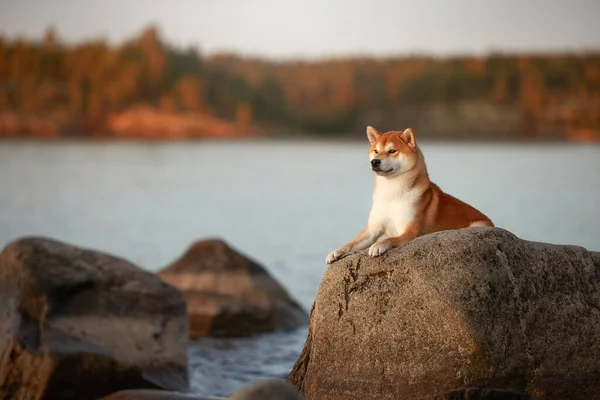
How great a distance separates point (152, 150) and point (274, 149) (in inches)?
1022

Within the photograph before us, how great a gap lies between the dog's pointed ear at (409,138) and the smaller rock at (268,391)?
12.4 feet

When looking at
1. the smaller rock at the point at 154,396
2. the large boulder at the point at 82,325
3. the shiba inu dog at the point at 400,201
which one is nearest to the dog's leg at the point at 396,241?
the shiba inu dog at the point at 400,201

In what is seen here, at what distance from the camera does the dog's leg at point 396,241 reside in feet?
31.0

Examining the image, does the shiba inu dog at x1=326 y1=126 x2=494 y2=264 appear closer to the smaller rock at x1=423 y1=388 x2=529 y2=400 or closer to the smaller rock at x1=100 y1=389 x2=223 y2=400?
the smaller rock at x1=423 y1=388 x2=529 y2=400

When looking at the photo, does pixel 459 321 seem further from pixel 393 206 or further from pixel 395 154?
pixel 395 154

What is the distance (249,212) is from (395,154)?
4983cm

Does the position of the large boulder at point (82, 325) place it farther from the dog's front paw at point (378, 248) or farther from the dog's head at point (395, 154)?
the dog's head at point (395, 154)

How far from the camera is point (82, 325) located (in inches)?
A: 533

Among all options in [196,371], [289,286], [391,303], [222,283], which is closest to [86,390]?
[196,371]

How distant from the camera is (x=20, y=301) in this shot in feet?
43.9

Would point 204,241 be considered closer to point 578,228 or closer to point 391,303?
point 391,303

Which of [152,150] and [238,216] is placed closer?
[238,216]

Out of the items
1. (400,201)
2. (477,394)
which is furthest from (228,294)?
(477,394)

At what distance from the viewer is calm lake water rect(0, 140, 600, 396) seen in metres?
19.2
